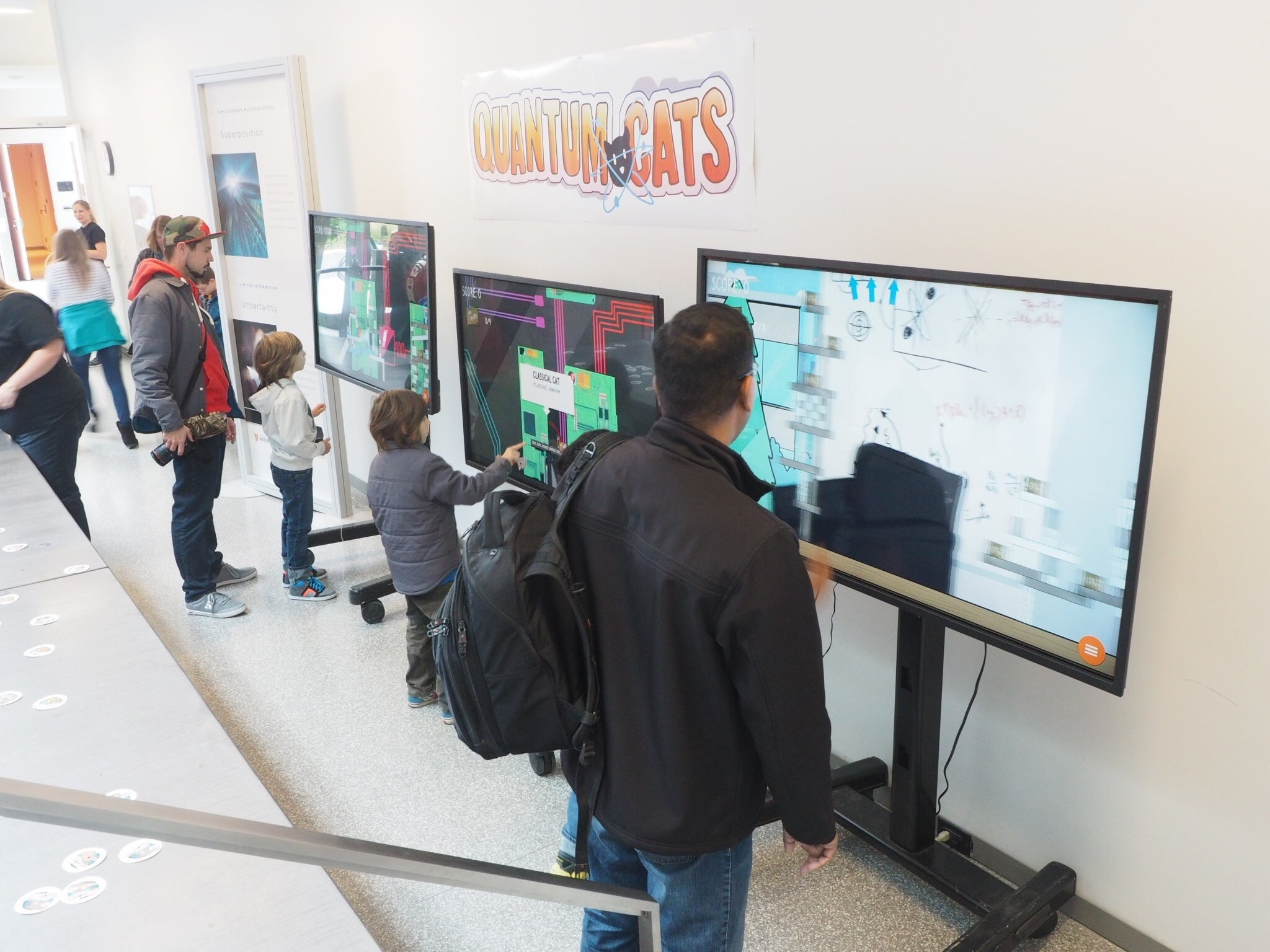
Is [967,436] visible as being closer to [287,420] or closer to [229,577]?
[287,420]

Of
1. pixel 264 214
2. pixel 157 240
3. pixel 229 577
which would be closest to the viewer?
pixel 157 240

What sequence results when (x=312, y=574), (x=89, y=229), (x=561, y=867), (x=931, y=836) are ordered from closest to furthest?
(x=931, y=836), (x=561, y=867), (x=312, y=574), (x=89, y=229)

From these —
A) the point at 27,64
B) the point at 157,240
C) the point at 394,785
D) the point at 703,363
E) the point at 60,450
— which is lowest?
the point at 394,785

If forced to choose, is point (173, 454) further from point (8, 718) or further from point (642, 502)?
point (642, 502)

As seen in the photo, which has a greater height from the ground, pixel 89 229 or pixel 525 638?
pixel 89 229

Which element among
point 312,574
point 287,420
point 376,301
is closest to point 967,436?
point 376,301

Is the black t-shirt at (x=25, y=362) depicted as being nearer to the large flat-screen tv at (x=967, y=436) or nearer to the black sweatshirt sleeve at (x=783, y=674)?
the large flat-screen tv at (x=967, y=436)

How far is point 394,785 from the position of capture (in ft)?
9.75

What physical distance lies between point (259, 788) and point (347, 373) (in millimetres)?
2259

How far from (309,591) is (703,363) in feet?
10.2

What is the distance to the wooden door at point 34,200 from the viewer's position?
9156mm

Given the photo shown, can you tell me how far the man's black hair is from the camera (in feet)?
5.18

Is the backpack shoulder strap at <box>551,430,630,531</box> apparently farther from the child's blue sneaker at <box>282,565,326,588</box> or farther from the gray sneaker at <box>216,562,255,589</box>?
the gray sneaker at <box>216,562,255,589</box>

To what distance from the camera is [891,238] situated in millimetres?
2412
